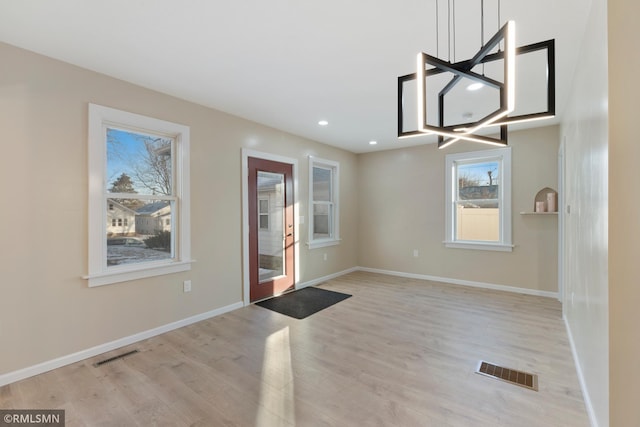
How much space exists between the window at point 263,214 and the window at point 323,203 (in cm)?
96

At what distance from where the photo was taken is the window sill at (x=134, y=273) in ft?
8.90

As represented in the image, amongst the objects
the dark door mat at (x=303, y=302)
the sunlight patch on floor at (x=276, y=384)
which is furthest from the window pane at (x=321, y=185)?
the sunlight patch on floor at (x=276, y=384)

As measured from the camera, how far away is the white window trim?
5230 mm

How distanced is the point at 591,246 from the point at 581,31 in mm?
1533

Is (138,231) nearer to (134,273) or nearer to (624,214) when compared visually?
(134,273)

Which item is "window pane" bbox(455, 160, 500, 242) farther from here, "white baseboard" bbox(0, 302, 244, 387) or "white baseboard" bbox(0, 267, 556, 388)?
"white baseboard" bbox(0, 302, 244, 387)

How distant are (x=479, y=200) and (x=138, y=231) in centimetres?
511

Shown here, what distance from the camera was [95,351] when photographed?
2.72 meters

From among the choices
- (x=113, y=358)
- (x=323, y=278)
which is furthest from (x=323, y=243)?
(x=113, y=358)

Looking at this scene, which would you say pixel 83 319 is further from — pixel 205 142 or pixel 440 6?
pixel 440 6

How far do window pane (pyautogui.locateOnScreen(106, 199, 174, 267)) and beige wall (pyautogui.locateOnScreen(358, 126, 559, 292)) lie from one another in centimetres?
412

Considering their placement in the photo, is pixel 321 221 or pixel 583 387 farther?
pixel 321 221

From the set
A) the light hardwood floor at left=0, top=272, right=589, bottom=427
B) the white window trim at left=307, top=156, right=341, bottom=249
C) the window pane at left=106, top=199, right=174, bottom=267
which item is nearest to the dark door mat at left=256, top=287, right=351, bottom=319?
the light hardwood floor at left=0, top=272, right=589, bottom=427

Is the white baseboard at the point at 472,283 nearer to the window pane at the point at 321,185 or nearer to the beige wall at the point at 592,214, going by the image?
the window pane at the point at 321,185
